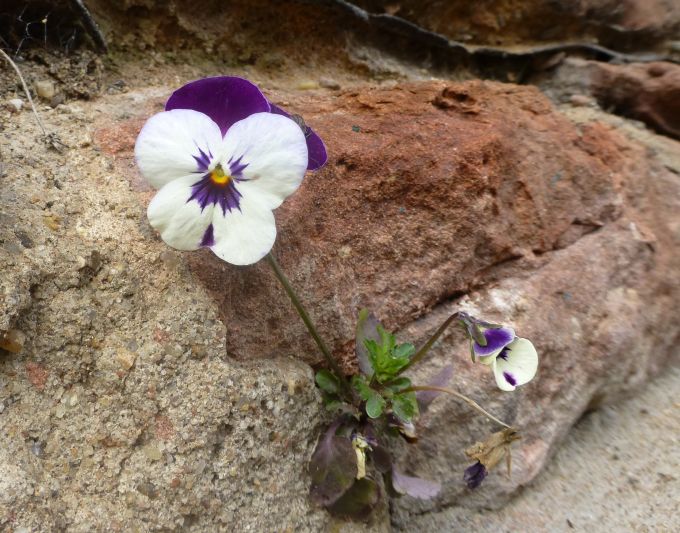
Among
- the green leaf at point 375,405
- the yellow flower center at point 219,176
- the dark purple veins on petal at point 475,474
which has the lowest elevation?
the dark purple veins on petal at point 475,474

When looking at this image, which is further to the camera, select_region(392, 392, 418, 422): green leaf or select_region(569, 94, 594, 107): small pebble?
select_region(569, 94, 594, 107): small pebble

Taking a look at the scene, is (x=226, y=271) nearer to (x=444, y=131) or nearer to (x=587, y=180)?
(x=444, y=131)

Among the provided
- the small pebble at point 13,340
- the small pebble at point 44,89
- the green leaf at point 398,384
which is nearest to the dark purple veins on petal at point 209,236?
the small pebble at point 13,340

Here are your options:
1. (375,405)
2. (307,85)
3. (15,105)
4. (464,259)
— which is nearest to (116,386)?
(375,405)

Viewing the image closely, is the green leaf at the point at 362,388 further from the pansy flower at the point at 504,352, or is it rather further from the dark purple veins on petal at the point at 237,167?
the dark purple veins on petal at the point at 237,167

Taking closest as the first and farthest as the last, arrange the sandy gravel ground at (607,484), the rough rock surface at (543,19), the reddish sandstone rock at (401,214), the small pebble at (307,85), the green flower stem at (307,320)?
the green flower stem at (307,320) → the reddish sandstone rock at (401,214) → the sandy gravel ground at (607,484) → the small pebble at (307,85) → the rough rock surface at (543,19)

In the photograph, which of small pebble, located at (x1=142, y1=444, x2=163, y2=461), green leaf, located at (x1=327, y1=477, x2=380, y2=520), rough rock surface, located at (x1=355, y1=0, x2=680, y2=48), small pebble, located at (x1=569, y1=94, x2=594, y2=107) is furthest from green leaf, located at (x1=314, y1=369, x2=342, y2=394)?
small pebble, located at (x1=569, y1=94, x2=594, y2=107)

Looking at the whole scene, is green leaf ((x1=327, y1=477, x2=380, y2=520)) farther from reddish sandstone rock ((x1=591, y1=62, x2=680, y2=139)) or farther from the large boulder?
reddish sandstone rock ((x1=591, y1=62, x2=680, y2=139))
